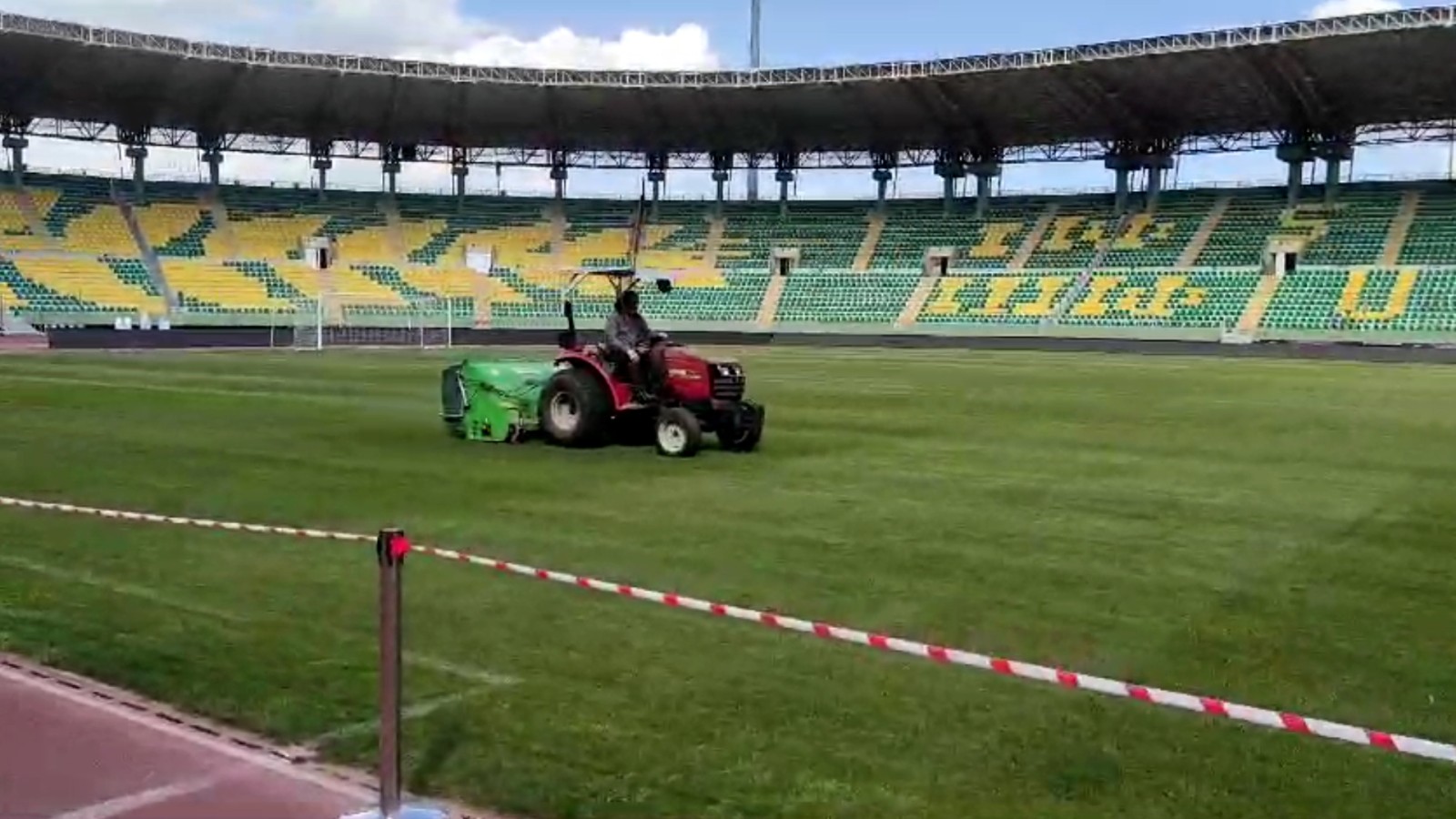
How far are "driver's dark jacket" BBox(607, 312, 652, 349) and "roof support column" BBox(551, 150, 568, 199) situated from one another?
5513cm

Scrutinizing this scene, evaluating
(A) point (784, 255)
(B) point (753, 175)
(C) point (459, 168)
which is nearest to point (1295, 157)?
(A) point (784, 255)

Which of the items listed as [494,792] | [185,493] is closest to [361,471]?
[185,493]

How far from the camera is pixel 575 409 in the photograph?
14922 millimetres

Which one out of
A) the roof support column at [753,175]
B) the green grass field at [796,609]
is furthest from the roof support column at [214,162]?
the green grass field at [796,609]

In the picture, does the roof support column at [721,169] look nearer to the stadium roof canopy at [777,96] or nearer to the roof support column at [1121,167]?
the stadium roof canopy at [777,96]

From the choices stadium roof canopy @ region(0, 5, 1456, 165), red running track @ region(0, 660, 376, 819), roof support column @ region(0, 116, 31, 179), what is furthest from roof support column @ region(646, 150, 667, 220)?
red running track @ region(0, 660, 376, 819)

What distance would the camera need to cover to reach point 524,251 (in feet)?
221

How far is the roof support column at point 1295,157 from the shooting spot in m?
55.9

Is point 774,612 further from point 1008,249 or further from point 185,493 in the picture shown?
point 1008,249

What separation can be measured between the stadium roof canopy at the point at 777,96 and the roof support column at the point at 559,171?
838mm

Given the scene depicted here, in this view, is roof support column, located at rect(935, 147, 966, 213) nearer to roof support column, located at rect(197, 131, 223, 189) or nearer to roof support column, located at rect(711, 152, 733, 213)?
roof support column, located at rect(711, 152, 733, 213)

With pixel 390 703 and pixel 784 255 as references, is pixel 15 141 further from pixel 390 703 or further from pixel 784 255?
pixel 390 703

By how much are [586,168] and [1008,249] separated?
22.0 metres

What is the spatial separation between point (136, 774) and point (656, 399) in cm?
998
